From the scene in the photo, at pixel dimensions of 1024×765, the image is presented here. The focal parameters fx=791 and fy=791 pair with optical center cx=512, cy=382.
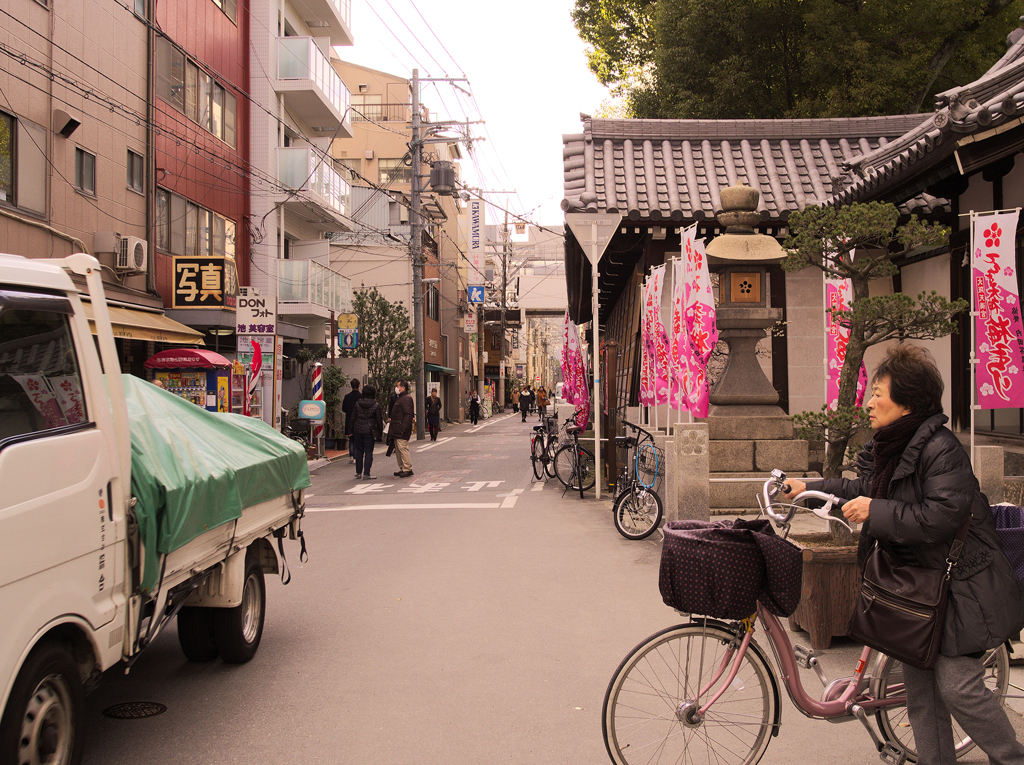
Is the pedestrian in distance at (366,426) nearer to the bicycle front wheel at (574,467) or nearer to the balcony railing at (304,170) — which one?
the bicycle front wheel at (574,467)

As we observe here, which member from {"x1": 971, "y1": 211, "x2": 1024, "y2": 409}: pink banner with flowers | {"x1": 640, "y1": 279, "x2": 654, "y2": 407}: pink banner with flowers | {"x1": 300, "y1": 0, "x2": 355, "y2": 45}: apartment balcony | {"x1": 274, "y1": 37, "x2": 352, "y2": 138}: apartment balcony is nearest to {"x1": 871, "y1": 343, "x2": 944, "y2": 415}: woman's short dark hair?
{"x1": 971, "y1": 211, "x2": 1024, "y2": 409}: pink banner with flowers

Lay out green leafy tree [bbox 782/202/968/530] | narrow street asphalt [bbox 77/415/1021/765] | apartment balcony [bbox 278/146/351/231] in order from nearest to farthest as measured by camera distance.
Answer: narrow street asphalt [bbox 77/415/1021/765]
green leafy tree [bbox 782/202/968/530]
apartment balcony [bbox 278/146/351/231]

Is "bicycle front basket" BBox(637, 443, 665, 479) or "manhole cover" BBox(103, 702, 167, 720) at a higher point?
"bicycle front basket" BBox(637, 443, 665, 479)

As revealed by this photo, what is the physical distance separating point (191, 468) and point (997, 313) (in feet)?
21.1

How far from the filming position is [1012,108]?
6.03 m

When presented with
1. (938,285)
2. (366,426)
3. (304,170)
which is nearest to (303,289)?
(304,170)

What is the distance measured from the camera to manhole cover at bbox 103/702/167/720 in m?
4.27

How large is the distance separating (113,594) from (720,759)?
9.03 feet

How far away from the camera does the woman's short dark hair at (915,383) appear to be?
10.1 feet

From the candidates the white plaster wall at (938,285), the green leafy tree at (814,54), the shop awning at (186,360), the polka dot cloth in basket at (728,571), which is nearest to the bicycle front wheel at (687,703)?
the polka dot cloth in basket at (728,571)

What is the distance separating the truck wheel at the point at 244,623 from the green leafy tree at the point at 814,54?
15.7 metres

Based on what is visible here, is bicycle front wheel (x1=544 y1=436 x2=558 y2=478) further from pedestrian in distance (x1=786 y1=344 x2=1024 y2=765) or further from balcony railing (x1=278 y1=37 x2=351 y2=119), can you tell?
balcony railing (x1=278 y1=37 x2=351 y2=119)

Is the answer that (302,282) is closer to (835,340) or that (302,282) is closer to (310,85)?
(310,85)

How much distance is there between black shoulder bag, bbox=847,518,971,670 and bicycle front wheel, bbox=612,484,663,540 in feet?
20.3
